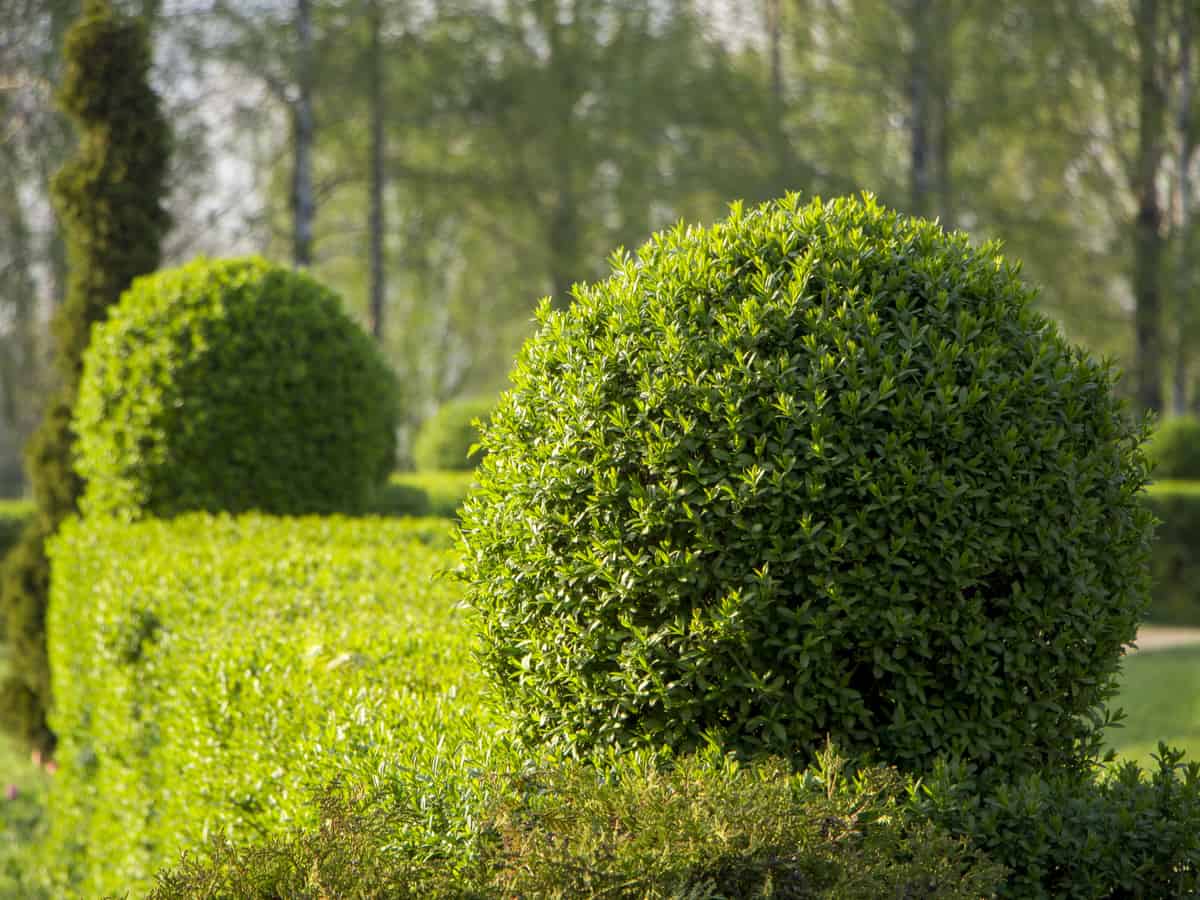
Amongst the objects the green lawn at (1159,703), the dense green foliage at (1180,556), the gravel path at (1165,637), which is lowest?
the gravel path at (1165,637)

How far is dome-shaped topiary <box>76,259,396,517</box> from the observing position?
7004 mm

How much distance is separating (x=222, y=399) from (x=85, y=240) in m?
2.53

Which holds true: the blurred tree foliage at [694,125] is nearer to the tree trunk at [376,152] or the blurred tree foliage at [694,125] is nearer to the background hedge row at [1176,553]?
the tree trunk at [376,152]

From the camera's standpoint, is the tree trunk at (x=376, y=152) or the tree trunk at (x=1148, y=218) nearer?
the tree trunk at (x=1148, y=218)

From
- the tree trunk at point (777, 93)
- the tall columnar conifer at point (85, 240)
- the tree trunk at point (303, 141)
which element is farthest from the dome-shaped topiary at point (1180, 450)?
the tall columnar conifer at point (85, 240)

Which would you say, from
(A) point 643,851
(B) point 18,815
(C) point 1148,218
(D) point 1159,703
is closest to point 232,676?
(A) point 643,851

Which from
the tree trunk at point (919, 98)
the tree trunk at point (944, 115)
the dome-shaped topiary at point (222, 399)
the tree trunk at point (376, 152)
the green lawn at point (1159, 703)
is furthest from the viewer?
the tree trunk at point (376, 152)

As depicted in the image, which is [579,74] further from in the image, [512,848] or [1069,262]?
[512,848]

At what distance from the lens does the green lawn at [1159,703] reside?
7.79 m

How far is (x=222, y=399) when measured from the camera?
7055mm

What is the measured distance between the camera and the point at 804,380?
9.25 ft

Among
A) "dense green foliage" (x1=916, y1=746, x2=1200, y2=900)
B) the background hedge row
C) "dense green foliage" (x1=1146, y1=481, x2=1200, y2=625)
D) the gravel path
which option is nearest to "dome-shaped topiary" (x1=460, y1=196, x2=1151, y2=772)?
"dense green foliage" (x1=916, y1=746, x2=1200, y2=900)

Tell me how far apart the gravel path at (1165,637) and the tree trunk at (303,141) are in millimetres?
11321

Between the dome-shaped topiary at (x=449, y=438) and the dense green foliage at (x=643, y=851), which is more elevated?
the dome-shaped topiary at (x=449, y=438)
